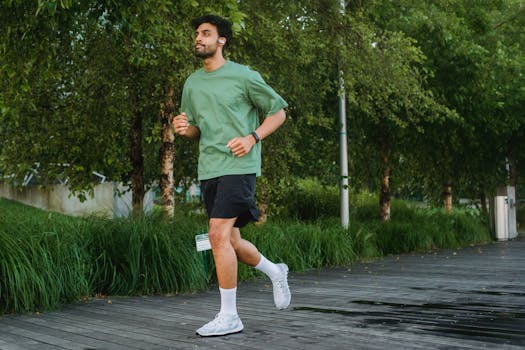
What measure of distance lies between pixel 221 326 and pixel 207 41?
1877 mm

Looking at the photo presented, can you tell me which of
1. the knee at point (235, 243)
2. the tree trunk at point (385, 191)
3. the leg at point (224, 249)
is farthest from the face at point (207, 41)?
the tree trunk at point (385, 191)

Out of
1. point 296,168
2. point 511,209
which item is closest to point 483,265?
point 296,168

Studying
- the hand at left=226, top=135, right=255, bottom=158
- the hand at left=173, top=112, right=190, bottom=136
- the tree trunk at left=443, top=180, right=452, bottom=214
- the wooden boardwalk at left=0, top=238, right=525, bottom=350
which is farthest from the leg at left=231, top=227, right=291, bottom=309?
the tree trunk at left=443, top=180, right=452, bottom=214

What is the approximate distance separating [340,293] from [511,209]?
509 inches

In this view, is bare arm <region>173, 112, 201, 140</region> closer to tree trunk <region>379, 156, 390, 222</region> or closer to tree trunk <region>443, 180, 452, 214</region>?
tree trunk <region>379, 156, 390, 222</region>

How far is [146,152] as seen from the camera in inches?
576

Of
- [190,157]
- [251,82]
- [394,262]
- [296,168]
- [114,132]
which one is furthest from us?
[296,168]

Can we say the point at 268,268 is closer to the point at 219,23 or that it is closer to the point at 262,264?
the point at 262,264

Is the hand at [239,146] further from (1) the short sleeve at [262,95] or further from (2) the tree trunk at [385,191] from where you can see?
(2) the tree trunk at [385,191]

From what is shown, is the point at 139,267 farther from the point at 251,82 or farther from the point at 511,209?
the point at 511,209

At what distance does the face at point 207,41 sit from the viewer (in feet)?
17.5

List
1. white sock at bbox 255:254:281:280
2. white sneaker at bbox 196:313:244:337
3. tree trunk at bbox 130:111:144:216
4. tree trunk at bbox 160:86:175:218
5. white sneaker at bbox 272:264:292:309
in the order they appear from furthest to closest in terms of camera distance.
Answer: tree trunk at bbox 130:111:144:216 < tree trunk at bbox 160:86:175:218 < white sneaker at bbox 272:264:292:309 < white sock at bbox 255:254:281:280 < white sneaker at bbox 196:313:244:337

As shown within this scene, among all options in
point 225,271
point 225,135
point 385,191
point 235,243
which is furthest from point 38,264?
point 385,191

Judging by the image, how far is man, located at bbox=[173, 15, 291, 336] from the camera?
5152mm
